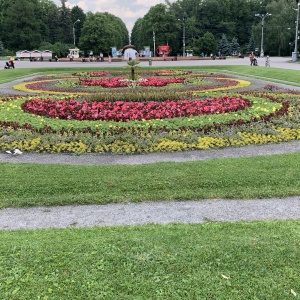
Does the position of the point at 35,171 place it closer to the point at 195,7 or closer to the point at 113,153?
the point at 113,153

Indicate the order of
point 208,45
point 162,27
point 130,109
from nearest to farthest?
1. point 130,109
2. point 208,45
3. point 162,27

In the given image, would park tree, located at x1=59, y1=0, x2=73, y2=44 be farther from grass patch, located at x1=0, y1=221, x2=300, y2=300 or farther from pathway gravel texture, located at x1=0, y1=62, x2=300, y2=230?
grass patch, located at x1=0, y1=221, x2=300, y2=300

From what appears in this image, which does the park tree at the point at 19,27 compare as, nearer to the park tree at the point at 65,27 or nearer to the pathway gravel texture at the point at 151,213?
the park tree at the point at 65,27

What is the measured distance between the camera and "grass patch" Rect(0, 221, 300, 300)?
3057mm

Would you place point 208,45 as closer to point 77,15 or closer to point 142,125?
point 77,15

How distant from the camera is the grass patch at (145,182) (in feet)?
18.9

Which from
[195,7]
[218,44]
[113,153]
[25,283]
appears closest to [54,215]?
[25,283]

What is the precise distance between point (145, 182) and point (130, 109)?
220 inches

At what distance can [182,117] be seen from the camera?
10648 millimetres

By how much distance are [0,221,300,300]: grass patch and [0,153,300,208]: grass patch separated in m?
1.41

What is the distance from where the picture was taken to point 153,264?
3.46 m

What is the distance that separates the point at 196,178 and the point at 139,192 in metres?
0.99

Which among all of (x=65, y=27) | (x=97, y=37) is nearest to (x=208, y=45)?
(x=97, y=37)

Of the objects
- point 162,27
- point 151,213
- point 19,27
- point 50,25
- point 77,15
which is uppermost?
point 77,15
